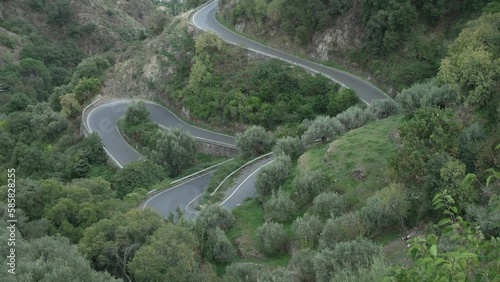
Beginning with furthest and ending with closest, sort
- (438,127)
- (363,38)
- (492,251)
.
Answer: (363,38)
(438,127)
(492,251)

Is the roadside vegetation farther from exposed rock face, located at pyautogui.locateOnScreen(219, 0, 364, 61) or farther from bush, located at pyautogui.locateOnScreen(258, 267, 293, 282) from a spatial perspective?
exposed rock face, located at pyautogui.locateOnScreen(219, 0, 364, 61)

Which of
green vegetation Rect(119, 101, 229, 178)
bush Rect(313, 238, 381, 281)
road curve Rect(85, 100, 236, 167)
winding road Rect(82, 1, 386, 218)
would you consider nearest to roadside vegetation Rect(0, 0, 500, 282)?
bush Rect(313, 238, 381, 281)

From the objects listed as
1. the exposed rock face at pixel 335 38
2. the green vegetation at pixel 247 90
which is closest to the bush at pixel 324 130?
the green vegetation at pixel 247 90

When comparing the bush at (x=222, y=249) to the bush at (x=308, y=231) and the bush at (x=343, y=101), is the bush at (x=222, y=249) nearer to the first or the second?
the bush at (x=308, y=231)

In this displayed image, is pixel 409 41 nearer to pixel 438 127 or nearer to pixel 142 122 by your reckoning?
pixel 438 127

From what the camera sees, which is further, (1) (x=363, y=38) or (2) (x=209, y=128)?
(2) (x=209, y=128)

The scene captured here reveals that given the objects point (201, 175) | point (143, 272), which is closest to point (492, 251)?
point (143, 272)
